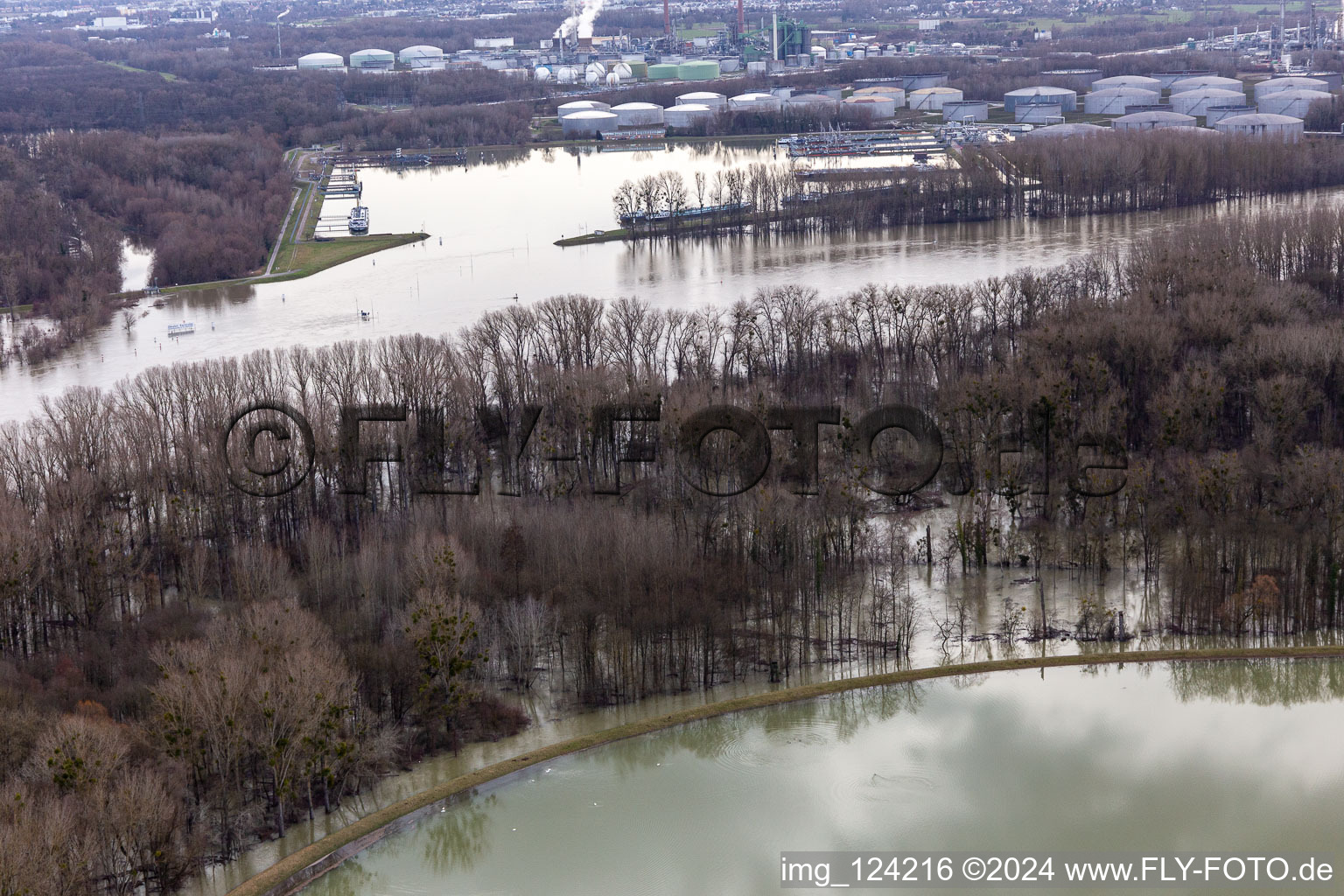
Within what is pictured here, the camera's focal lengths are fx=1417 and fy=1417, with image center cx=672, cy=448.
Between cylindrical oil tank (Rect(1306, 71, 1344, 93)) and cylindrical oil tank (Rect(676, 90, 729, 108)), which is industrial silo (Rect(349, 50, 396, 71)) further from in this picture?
cylindrical oil tank (Rect(1306, 71, 1344, 93))

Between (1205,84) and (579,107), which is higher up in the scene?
(579,107)

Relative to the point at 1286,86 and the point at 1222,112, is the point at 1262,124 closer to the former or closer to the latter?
the point at 1222,112

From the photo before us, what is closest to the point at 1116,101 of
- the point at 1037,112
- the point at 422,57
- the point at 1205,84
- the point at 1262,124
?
the point at 1205,84

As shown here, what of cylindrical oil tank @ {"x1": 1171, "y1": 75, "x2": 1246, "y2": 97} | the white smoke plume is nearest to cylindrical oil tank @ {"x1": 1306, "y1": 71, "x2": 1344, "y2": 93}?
cylindrical oil tank @ {"x1": 1171, "y1": 75, "x2": 1246, "y2": 97}

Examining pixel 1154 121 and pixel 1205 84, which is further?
pixel 1205 84

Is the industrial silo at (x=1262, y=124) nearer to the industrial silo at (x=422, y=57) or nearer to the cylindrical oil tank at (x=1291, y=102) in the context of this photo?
the cylindrical oil tank at (x=1291, y=102)

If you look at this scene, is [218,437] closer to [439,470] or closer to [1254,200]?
[439,470]

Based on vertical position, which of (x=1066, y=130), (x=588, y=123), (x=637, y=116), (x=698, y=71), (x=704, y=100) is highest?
(x=698, y=71)
